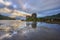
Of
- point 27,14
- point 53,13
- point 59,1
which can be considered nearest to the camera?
point 59,1

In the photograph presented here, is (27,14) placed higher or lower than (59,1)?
lower

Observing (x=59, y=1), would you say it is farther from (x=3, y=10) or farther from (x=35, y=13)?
(x=3, y=10)

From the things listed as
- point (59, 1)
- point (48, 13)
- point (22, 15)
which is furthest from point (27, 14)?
point (59, 1)

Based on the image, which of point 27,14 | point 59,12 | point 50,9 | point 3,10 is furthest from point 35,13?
point 3,10

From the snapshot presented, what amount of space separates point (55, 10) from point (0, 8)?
7.23 meters

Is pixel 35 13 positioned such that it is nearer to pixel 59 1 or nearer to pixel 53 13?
pixel 53 13

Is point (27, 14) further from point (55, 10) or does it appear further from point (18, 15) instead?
point (55, 10)

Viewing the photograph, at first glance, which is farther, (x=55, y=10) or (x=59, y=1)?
(x=55, y=10)

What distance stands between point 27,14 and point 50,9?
3.20m

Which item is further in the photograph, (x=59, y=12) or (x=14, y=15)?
(x=14, y=15)

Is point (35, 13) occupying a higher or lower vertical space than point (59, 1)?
lower

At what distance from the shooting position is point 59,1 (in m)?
11.5

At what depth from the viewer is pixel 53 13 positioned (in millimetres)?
12578

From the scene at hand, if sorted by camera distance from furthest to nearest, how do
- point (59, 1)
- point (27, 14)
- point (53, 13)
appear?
point (27, 14)
point (53, 13)
point (59, 1)
